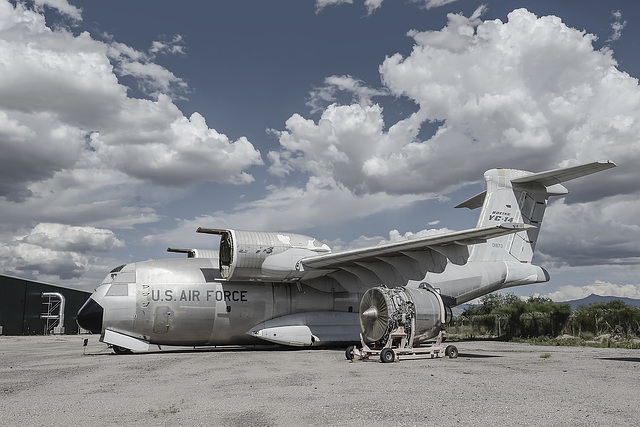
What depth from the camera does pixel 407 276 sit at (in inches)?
779

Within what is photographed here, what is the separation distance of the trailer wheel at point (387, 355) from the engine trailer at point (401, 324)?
31mm

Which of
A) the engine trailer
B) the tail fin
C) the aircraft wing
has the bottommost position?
the engine trailer

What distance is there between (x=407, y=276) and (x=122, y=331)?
10999 millimetres

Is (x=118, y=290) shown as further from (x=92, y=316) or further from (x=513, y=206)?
(x=513, y=206)

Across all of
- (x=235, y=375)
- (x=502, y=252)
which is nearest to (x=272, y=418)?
(x=235, y=375)

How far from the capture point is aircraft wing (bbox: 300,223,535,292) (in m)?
17.8

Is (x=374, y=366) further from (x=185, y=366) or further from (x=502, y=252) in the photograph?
(x=502, y=252)

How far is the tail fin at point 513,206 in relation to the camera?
Answer: 78.9 feet

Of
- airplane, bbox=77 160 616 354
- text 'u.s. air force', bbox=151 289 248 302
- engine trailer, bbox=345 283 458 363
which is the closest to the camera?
engine trailer, bbox=345 283 458 363

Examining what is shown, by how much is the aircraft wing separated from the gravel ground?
4.39m

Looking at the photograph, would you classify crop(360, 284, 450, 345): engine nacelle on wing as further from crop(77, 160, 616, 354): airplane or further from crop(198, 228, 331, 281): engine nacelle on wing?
crop(198, 228, 331, 281): engine nacelle on wing

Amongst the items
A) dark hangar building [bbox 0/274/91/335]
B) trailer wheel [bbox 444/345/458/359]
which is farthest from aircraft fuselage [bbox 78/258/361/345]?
dark hangar building [bbox 0/274/91/335]

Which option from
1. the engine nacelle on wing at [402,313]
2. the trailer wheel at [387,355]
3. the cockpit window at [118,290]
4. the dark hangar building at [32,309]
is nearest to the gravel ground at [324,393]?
the trailer wheel at [387,355]

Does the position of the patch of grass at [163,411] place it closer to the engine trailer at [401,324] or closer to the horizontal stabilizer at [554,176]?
the engine trailer at [401,324]
